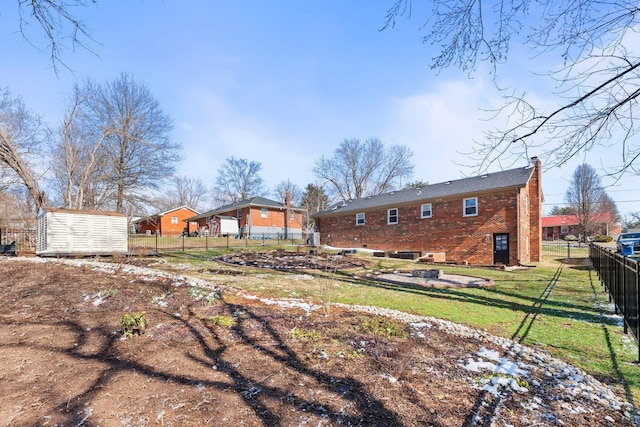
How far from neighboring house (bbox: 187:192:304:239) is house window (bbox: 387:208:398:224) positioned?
1278 centimetres

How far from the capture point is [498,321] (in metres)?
5.09

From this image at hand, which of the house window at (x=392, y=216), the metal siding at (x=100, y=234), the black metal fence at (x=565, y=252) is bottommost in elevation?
the black metal fence at (x=565, y=252)

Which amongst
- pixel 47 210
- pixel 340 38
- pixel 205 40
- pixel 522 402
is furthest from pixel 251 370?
pixel 47 210

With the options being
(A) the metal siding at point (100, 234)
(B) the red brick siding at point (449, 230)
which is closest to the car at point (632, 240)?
(B) the red brick siding at point (449, 230)

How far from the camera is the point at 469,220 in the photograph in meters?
16.8

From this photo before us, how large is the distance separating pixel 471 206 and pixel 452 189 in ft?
6.39

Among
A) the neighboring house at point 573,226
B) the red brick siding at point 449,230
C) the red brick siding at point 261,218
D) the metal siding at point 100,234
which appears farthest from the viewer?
the neighboring house at point 573,226

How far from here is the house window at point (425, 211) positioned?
18703 millimetres

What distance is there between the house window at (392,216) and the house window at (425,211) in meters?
1.98

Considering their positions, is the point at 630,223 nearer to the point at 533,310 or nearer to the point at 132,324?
the point at 533,310

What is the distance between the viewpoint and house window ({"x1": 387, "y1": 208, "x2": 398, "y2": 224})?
812 inches

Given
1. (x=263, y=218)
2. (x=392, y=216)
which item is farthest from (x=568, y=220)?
(x=263, y=218)

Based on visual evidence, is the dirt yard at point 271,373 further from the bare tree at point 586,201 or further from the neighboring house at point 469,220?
the bare tree at point 586,201

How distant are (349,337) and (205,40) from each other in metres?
6.84
